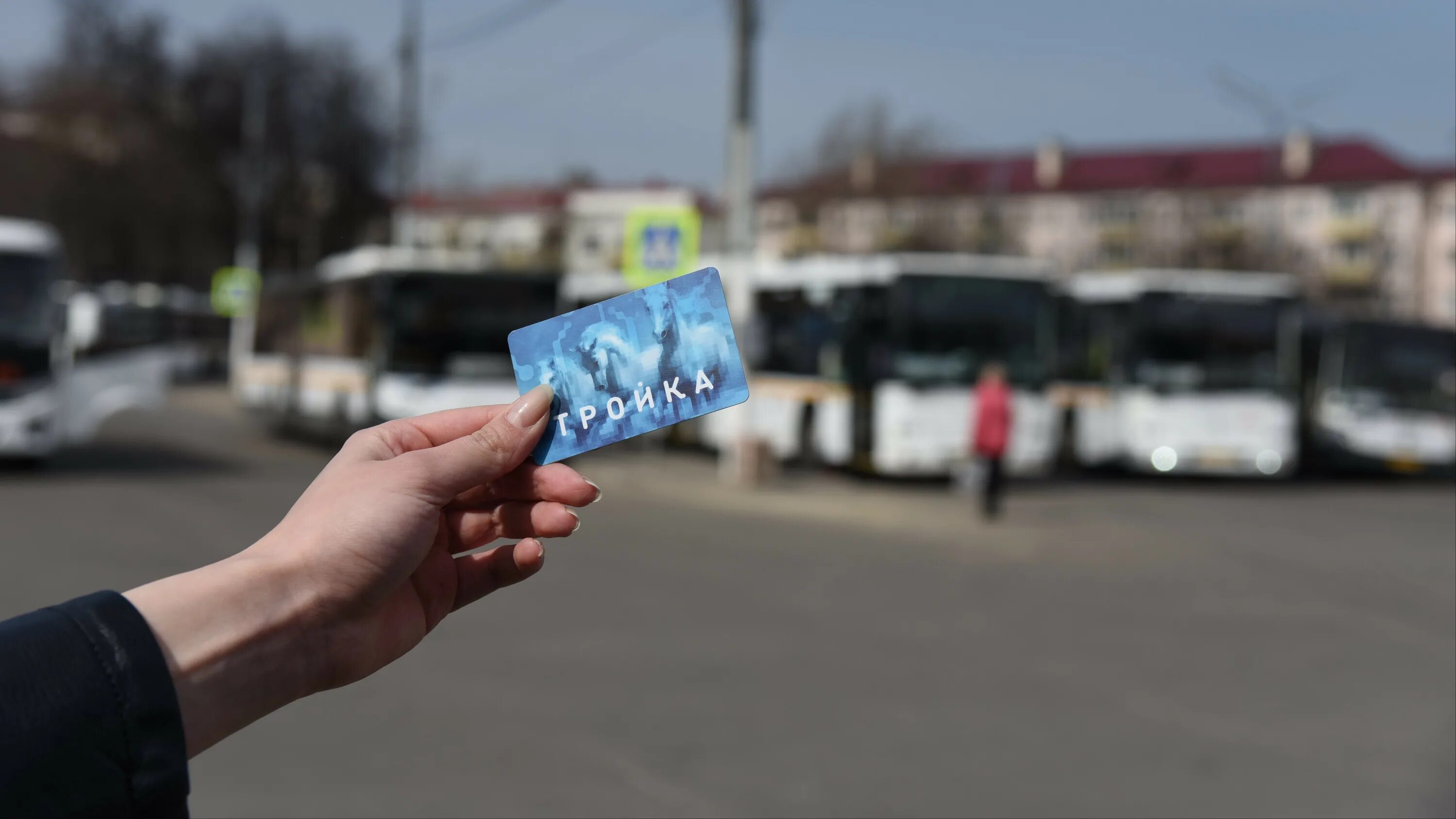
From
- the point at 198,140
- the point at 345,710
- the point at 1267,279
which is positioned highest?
the point at 198,140

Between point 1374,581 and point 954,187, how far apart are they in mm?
46776

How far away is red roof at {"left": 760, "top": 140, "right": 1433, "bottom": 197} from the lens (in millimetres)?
90688

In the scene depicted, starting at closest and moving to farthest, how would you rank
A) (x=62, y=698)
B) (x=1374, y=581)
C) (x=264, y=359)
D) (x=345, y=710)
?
(x=62, y=698), (x=345, y=710), (x=1374, y=581), (x=264, y=359)

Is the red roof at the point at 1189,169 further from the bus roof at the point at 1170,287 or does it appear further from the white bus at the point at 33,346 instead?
the white bus at the point at 33,346

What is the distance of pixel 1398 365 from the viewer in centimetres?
2264

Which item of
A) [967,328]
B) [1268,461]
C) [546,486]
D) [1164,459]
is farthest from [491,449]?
[1268,461]

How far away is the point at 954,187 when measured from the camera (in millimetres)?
57344

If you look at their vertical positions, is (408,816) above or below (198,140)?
below

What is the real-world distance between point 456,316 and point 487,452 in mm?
18048

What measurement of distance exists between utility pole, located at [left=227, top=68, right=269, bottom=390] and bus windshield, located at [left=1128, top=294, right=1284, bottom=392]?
36.1 metres

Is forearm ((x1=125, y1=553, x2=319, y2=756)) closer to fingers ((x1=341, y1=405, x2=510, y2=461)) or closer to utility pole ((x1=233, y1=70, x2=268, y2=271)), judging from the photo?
fingers ((x1=341, y1=405, x2=510, y2=461))

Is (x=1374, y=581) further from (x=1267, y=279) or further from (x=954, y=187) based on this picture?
(x=954, y=187)

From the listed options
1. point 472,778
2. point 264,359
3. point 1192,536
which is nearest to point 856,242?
point 264,359

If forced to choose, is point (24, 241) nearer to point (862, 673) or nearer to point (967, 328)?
point (967, 328)
